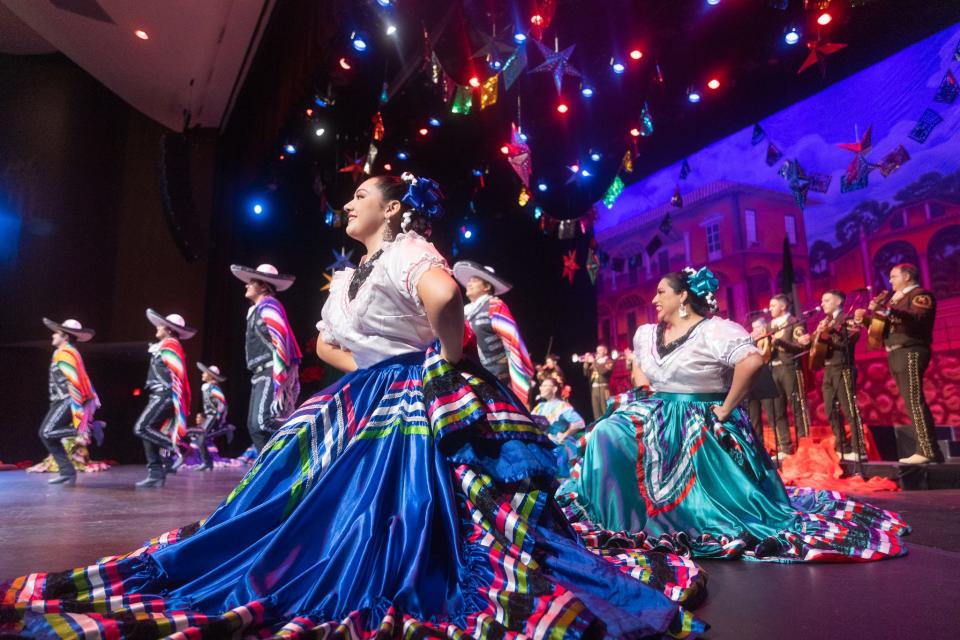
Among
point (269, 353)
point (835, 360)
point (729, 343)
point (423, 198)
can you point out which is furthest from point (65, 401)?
point (835, 360)

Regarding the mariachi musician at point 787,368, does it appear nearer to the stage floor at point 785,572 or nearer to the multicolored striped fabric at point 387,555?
the stage floor at point 785,572

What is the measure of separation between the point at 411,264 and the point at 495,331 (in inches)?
127

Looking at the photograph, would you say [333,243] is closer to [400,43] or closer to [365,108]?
[365,108]

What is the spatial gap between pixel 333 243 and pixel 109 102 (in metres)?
4.12

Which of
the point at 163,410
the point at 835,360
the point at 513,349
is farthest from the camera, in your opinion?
the point at 835,360

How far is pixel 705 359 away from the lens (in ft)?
10.8

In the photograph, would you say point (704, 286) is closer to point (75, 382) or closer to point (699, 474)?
point (699, 474)

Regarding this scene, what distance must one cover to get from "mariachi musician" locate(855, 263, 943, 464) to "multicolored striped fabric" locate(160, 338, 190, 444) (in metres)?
6.60

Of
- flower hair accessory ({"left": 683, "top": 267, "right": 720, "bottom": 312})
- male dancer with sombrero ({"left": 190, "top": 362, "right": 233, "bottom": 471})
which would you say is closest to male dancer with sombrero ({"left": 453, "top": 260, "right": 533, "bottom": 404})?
flower hair accessory ({"left": 683, "top": 267, "right": 720, "bottom": 312})

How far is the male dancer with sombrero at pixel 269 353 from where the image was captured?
506 cm

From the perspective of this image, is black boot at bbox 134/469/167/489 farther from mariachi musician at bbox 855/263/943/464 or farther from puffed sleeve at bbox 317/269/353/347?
mariachi musician at bbox 855/263/943/464

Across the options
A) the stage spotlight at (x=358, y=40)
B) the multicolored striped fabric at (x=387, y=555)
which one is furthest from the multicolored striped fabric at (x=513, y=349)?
the stage spotlight at (x=358, y=40)

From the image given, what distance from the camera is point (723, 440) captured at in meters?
3.14

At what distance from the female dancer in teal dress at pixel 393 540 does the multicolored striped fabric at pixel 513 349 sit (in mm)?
2786
